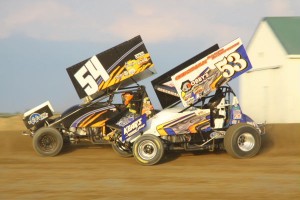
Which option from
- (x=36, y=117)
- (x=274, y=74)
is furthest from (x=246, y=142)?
(x=274, y=74)

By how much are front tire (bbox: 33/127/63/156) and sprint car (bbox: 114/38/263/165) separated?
163cm

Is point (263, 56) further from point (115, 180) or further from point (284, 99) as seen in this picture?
point (115, 180)

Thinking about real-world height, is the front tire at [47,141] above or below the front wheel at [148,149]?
above

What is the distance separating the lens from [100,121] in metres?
12.2

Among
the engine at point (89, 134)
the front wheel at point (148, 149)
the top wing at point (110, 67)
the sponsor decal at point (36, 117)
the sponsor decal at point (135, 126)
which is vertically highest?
the top wing at point (110, 67)

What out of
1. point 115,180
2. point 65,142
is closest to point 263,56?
point 65,142

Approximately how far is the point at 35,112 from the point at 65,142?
109 cm

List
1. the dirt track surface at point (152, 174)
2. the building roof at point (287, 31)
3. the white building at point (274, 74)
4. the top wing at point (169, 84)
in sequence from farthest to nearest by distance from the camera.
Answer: the building roof at point (287, 31) → the white building at point (274, 74) → the top wing at point (169, 84) → the dirt track surface at point (152, 174)

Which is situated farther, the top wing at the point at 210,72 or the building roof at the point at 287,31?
the building roof at the point at 287,31

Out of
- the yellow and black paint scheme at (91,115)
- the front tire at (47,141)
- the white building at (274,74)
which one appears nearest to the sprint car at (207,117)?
the yellow and black paint scheme at (91,115)

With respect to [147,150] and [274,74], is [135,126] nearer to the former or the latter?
[147,150]

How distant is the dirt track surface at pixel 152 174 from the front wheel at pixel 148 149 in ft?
0.67

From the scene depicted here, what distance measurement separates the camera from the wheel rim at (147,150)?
425 inches

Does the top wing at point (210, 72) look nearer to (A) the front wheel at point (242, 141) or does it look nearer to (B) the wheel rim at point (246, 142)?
(A) the front wheel at point (242, 141)
